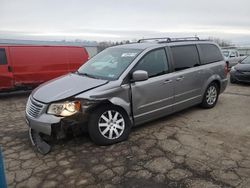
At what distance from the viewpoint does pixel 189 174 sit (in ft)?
11.6

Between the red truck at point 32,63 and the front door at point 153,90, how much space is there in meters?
5.35

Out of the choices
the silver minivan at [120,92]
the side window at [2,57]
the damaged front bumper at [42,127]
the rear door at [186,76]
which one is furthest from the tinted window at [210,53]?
the side window at [2,57]

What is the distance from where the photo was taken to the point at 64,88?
4.54 m

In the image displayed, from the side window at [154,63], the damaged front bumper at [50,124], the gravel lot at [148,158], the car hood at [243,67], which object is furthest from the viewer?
the car hood at [243,67]

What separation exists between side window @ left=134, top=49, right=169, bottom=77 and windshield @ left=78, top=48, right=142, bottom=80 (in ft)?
0.66

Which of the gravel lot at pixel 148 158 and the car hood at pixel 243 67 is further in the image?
the car hood at pixel 243 67

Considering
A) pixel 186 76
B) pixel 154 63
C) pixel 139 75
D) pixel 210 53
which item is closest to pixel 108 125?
pixel 139 75

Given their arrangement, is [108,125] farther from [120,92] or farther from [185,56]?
[185,56]

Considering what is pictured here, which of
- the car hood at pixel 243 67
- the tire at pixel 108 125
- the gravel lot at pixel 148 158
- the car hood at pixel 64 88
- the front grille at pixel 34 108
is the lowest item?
the car hood at pixel 243 67

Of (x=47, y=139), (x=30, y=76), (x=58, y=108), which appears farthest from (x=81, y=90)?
(x=30, y=76)

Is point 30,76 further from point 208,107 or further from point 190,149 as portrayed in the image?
point 190,149

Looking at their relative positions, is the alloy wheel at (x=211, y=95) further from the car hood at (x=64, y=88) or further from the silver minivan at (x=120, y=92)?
the car hood at (x=64, y=88)

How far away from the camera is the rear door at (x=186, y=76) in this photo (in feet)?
18.5

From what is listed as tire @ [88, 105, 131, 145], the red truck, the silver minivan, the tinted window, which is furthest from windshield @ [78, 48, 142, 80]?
the red truck
